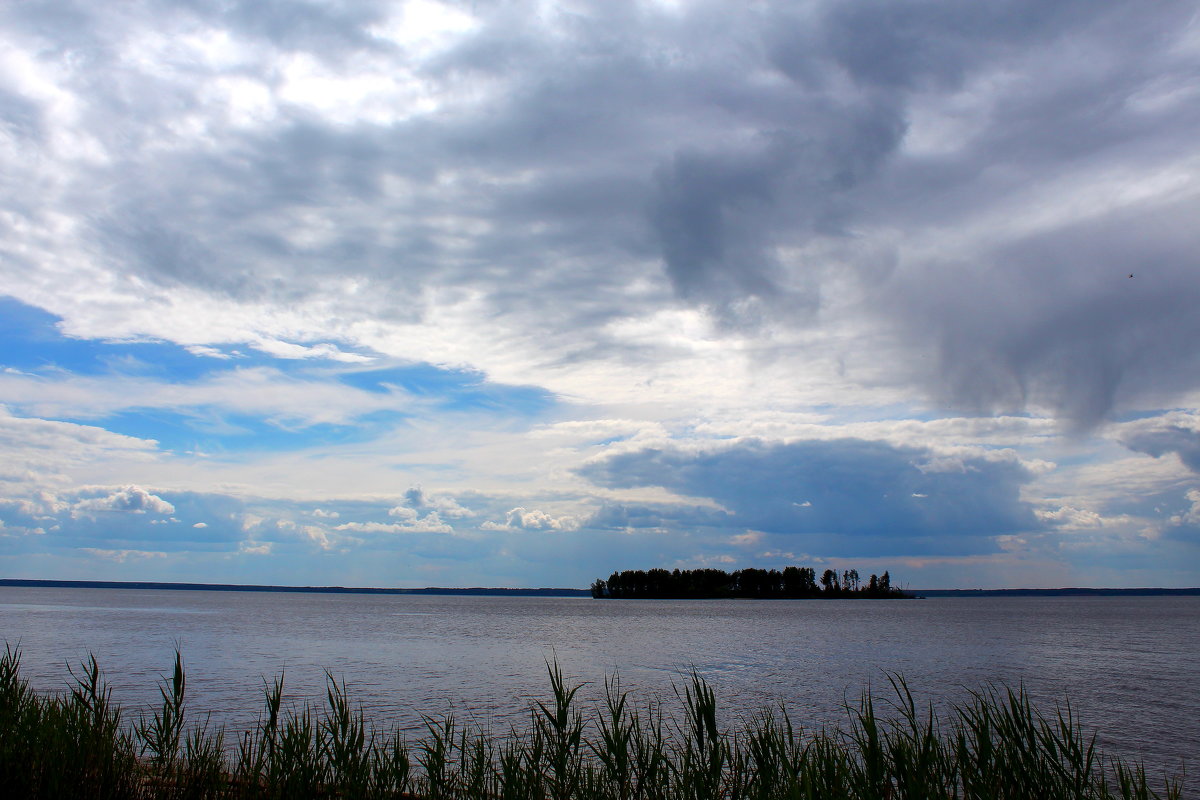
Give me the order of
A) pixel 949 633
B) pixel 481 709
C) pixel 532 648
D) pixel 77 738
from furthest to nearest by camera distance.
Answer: pixel 949 633 → pixel 532 648 → pixel 481 709 → pixel 77 738

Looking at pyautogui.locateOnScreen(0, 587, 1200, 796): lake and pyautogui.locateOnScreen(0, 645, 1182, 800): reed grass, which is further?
pyautogui.locateOnScreen(0, 587, 1200, 796): lake

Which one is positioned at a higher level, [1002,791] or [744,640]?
[1002,791]

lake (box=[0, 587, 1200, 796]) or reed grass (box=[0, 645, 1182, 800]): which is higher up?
reed grass (box=[0, 645, 1182, 800])

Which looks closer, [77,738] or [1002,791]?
[1002,791]

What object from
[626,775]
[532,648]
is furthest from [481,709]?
[532,648]

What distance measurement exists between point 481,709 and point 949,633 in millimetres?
96443

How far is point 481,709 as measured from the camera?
3703cm

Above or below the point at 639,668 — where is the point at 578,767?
above

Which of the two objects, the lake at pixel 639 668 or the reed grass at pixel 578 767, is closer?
the reed grass at pixel 578 767

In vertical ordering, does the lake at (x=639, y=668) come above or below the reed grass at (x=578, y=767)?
below

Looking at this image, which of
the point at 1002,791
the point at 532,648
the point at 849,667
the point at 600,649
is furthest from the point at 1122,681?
the point at 1002,791

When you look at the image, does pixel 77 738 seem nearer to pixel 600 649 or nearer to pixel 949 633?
pixel 600 649

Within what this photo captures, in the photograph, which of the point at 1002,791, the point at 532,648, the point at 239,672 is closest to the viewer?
the point at 1002,791

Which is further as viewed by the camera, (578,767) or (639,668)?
(639,668)
